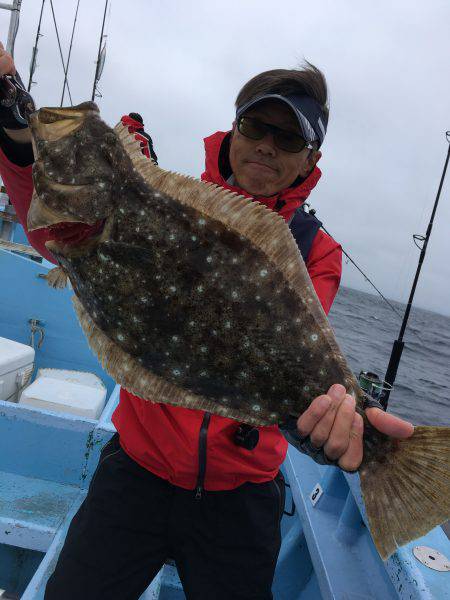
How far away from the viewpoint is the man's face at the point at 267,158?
2.49m

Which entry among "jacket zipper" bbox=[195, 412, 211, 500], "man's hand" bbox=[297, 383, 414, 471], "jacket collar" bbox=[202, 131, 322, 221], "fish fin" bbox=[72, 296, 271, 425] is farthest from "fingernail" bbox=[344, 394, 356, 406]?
"jacket collar" bbox=[202, 131, 322, 221]

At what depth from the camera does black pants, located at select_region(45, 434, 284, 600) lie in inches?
92.0

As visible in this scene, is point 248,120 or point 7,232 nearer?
point 248,120

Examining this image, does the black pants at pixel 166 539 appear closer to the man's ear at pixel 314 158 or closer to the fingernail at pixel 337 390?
the fingernail at pixel 337 390

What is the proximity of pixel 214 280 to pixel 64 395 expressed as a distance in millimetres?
3191

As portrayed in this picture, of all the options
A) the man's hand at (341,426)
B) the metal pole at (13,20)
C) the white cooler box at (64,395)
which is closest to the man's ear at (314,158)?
the man's hand at (341,426)

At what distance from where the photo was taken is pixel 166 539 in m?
2.48

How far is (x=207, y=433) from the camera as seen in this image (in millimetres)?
2324

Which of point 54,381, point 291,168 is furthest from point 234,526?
point 54,381

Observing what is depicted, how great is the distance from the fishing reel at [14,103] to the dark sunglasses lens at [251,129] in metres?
1.14

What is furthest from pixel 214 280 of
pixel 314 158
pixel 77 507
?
pixel 77 507

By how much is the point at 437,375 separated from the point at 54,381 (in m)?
27.4

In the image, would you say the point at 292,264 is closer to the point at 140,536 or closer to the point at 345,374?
the point at 345,374

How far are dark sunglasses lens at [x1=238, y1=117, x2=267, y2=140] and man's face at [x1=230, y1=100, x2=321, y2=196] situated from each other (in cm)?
2
